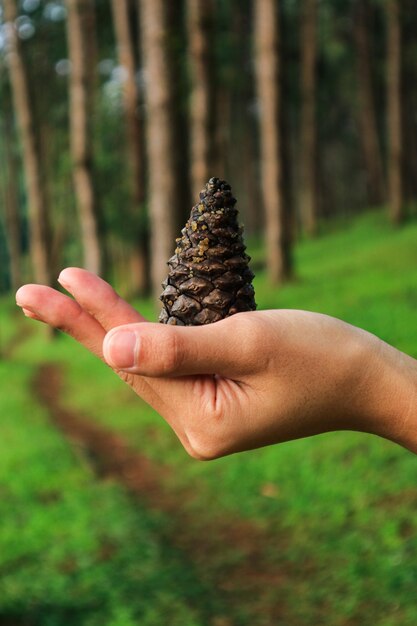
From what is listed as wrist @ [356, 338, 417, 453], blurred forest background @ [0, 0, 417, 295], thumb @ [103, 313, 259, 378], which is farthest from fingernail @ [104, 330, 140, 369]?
blurred forest background @ [0, 0, 417, 295]

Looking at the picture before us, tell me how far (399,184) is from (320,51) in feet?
37.4

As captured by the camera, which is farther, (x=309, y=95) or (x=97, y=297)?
(x=309, y=95)

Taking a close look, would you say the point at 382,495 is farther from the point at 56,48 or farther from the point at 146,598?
the point at 56,48

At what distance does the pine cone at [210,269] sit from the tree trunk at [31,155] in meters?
17.9

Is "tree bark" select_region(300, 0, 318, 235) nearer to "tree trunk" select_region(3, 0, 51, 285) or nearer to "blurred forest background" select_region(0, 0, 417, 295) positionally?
"blurred forest background" select_region(0, 0, 417, 295)

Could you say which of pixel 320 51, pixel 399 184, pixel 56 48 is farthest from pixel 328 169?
pixel 399 184

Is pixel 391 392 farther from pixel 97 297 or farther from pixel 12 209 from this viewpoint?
pixel 12 209

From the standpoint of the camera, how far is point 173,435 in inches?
372

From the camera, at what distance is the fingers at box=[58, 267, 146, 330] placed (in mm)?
2291

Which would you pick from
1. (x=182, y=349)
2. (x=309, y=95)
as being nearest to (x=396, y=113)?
(x=309, y=95)

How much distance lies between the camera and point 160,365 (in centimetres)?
205

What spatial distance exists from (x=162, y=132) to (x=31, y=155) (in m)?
9.97

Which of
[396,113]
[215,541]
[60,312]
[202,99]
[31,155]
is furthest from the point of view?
[396,113]

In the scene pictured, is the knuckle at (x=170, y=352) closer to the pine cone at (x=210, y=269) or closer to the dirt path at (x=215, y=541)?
the pine cone at (x=210, y=269)
